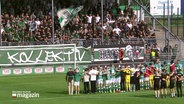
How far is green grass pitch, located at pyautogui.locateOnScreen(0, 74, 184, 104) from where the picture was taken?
36869 millimetres

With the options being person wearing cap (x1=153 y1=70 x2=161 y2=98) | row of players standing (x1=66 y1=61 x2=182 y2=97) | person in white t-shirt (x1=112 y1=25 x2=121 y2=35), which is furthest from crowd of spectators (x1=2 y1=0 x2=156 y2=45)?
person wearing cap (x1=153 y1=70 x2=161 y2=98)

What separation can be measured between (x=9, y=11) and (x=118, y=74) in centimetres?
2170

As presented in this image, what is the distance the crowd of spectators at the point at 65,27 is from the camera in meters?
57.8

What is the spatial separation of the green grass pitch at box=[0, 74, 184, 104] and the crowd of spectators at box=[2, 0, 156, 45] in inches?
261

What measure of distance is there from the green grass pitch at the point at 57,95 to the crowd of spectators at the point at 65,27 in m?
6.62

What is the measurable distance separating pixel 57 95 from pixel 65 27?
21.3m

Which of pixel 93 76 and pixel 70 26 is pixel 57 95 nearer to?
pixel 93 76

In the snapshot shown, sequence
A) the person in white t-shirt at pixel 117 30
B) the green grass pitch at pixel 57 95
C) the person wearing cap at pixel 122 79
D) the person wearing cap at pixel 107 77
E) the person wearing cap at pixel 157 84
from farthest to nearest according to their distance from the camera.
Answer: the person in white t-shirt at pixel 117 30 < the person wearing cap at pixel 122 79 < the person wearing cap at pixel 107 77 < the person wearing cap at pixel 157 84 < the green grass pitch at pixel 57 95

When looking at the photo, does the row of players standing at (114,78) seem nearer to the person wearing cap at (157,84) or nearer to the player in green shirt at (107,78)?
the player in green shirt at (107,78)

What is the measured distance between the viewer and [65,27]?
61.8 meters

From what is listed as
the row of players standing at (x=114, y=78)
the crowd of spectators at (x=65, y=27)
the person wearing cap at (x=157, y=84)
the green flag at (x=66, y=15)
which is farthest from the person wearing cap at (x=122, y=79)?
the crowd of spectators at (x=65, y=27)

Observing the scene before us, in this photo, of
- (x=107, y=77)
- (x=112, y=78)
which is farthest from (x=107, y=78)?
(x=112, y=78)

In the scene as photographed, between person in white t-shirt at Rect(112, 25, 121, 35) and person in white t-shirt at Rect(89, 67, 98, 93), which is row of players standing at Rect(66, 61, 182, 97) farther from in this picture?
person in white t-shirt at Rect(112, 25, 121, 35)

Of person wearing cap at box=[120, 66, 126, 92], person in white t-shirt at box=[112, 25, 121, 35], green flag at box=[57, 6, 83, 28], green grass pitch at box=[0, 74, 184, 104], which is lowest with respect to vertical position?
green grass pitch at box=[0, 74, 184, 104]
